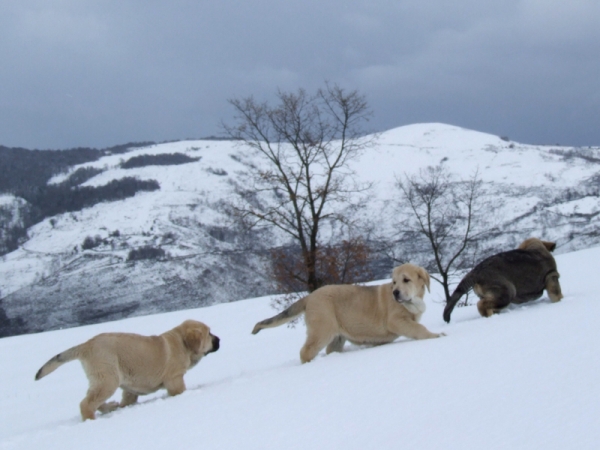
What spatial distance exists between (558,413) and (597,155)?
407ft

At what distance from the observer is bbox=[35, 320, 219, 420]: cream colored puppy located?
6035mm

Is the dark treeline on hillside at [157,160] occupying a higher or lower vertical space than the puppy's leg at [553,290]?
higher

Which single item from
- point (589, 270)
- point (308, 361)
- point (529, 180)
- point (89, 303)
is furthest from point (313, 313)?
point (529, 180)

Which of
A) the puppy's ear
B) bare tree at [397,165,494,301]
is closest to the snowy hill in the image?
bare tree at [397,165,494,301]

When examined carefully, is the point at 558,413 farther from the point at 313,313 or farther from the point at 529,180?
the point at 529,180

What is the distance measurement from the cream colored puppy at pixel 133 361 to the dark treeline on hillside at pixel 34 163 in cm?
11812

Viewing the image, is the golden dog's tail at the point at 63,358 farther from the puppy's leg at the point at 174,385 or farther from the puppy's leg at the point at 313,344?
the puppy's leg at the point at 313,344

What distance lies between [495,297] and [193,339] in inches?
177

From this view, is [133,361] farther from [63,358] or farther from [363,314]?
[363,314]

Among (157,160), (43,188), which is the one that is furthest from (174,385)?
(157,160)

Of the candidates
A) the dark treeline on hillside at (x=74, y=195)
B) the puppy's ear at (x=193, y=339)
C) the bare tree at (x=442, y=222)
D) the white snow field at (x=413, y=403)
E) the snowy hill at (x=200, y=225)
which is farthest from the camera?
the dark treeline on hillside at (x=74, y=195)

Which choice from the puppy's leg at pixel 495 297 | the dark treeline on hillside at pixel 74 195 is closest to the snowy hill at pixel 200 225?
the dark treeline on hillside at pixel 74 195

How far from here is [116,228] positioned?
91.7m

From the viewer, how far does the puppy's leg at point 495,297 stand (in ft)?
27.2
